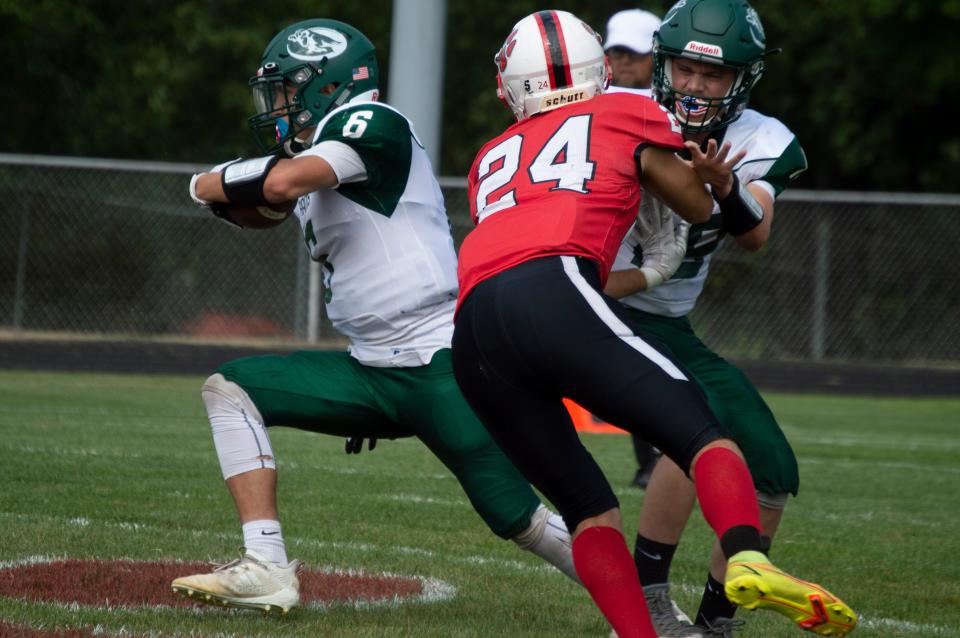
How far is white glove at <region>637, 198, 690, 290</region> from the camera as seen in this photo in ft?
12.3

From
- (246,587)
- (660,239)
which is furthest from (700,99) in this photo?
(246,587)

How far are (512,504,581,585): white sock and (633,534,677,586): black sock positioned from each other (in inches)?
8.5

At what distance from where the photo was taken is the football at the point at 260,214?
3.87m

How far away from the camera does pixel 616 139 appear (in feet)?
10.6

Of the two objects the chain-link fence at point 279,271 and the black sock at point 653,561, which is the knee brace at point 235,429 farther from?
the chain-link fence at point 279,271

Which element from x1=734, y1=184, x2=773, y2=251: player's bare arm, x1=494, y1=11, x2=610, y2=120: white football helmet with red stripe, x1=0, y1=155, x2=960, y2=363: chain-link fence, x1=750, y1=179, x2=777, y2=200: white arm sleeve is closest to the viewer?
x1=494, y1=11, x2=610, y2=120: white football helmet with red stripe

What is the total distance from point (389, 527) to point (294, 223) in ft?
30.2

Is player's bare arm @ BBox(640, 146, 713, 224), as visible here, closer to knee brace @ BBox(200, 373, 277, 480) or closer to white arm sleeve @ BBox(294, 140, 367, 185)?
white arm sleeve @ BBox(294, 140, 367, 185)

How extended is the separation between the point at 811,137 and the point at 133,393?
14436 mm

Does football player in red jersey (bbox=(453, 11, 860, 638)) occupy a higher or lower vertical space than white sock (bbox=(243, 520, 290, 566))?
higher

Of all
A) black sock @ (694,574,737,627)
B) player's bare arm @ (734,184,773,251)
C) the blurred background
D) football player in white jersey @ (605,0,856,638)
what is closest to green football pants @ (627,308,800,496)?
football player in white jersey @ (605,0,856,638)

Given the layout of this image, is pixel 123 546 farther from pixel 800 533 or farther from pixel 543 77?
pixel 800 533

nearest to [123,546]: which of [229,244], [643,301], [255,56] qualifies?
[643,301]

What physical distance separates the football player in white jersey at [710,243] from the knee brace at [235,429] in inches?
43.8
